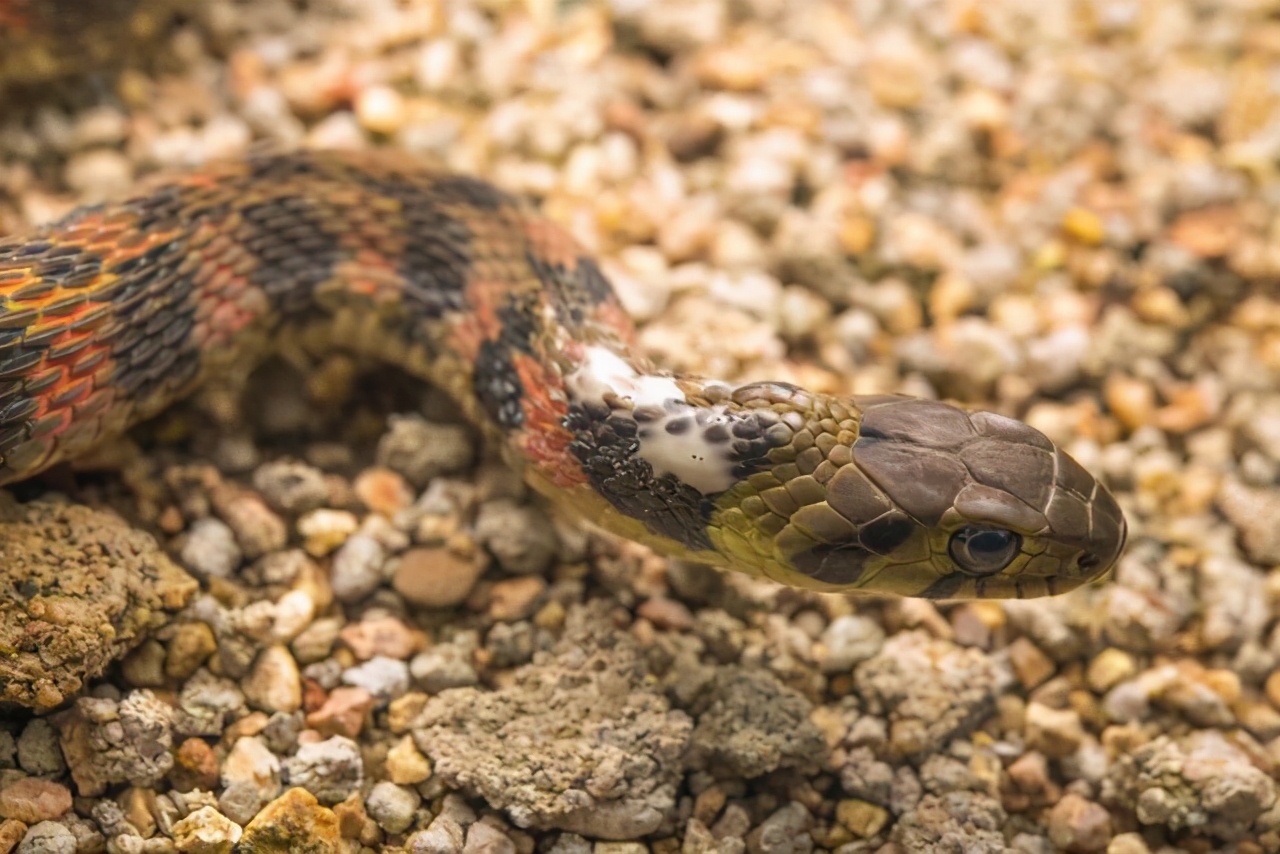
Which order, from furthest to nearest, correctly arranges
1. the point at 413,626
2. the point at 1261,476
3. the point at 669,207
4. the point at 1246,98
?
the point at 1246,98
the point at 669,207
the point at 1261,476
the point at 413,626

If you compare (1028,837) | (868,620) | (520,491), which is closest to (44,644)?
(520,491)

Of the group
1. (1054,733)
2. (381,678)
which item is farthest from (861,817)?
(381,678)

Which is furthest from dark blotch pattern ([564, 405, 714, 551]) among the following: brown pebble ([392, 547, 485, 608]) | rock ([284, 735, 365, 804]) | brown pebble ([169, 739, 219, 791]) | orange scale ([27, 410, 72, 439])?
orange scale ([27, 410, 72, 439])

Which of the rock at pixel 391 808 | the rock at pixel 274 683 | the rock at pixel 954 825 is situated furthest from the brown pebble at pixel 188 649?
the rock at pixel 954 825

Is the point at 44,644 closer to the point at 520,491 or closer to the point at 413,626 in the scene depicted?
the point at 413,626

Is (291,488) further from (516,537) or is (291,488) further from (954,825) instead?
(954,825)

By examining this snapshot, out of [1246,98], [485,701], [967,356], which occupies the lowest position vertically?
[485,701]
